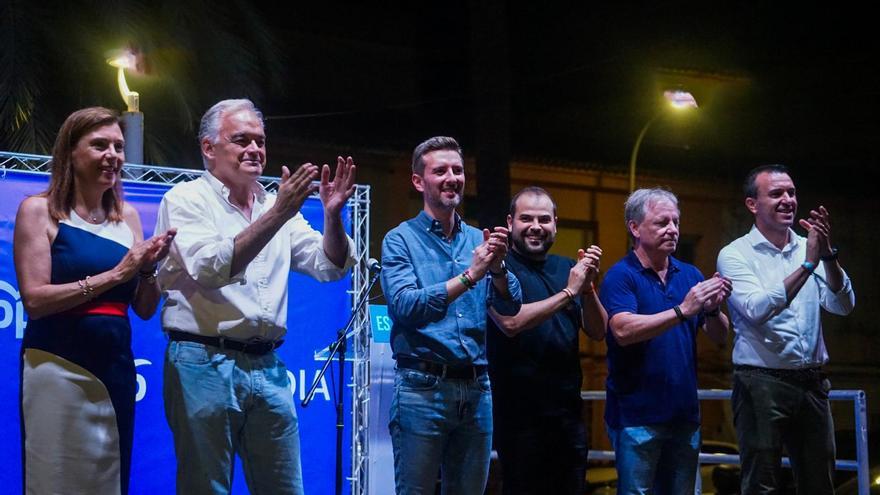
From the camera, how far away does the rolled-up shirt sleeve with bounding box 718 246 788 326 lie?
526 centimetres

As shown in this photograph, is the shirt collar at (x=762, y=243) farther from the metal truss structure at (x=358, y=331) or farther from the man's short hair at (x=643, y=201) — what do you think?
the metal truss structure at (x=358, y=331)

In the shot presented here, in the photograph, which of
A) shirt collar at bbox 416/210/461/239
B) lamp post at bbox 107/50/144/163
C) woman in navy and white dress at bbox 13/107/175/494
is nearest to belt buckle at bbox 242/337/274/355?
woman in navy and white dress at bbox 13/107/175/494

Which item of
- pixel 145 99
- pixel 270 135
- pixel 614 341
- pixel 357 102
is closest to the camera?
pixel 614 341

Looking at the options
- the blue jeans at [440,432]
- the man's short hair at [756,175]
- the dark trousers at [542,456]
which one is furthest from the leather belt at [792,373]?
the blue jeans at [440,432]

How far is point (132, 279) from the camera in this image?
4.05 m

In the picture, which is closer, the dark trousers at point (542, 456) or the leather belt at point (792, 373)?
the dark trousers at point (542, 456)

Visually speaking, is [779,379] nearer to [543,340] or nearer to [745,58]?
[543,340]

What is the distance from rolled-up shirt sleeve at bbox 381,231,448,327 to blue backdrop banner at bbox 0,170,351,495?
0.64 meters

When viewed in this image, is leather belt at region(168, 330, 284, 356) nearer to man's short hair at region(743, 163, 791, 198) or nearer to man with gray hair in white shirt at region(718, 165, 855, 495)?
man with gray hair in white shirt at region(718, 165, 855, 495)

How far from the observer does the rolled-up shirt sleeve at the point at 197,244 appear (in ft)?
12.5

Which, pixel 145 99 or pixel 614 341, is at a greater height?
pixel 145 99

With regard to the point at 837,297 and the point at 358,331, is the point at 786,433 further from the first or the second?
the point at 358,331

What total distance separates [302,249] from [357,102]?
13777 mm

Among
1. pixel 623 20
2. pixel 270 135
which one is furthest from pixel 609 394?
pixel 623 20
